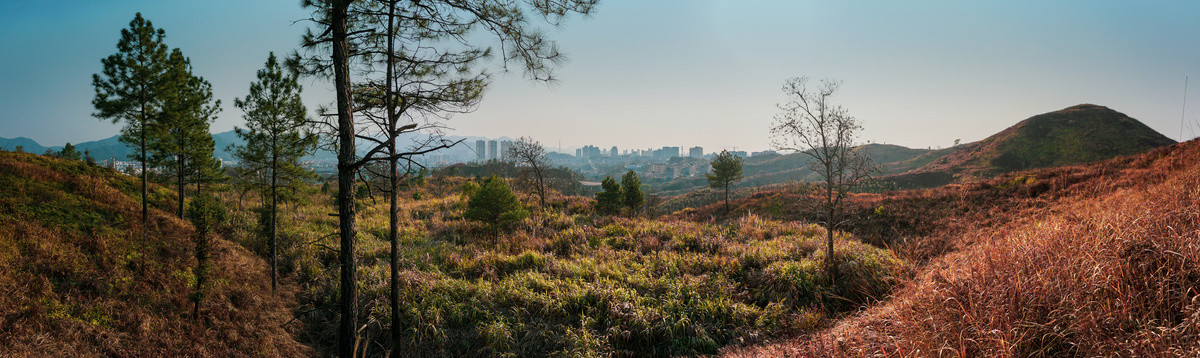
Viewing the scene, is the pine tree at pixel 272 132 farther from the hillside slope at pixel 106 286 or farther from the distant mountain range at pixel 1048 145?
the distant mountain range at pixel 1048 145

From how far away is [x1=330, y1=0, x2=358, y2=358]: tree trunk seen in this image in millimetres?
4609

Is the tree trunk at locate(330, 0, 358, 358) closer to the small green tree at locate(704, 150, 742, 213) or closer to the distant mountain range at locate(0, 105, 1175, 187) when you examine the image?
the small green tree at locate(704, 150, 742, 213)

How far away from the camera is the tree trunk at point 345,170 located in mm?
4609

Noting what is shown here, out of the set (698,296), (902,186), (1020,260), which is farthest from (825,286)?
(902,186)

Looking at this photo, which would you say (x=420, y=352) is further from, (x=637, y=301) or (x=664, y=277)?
(x=664, y=277)

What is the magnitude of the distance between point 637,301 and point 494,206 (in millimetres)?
7427

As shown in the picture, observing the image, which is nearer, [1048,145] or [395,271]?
[395,271]

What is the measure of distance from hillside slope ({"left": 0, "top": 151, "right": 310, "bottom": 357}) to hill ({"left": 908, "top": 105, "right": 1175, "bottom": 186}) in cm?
6224

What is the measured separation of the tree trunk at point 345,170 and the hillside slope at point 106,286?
4371 mm

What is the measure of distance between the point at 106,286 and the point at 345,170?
7.59 m

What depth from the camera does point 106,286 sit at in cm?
744

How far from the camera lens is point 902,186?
1892 inches

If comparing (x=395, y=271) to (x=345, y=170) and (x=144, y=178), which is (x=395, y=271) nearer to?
(x=345, y=170)

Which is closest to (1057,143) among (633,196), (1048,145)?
(1048,145)
